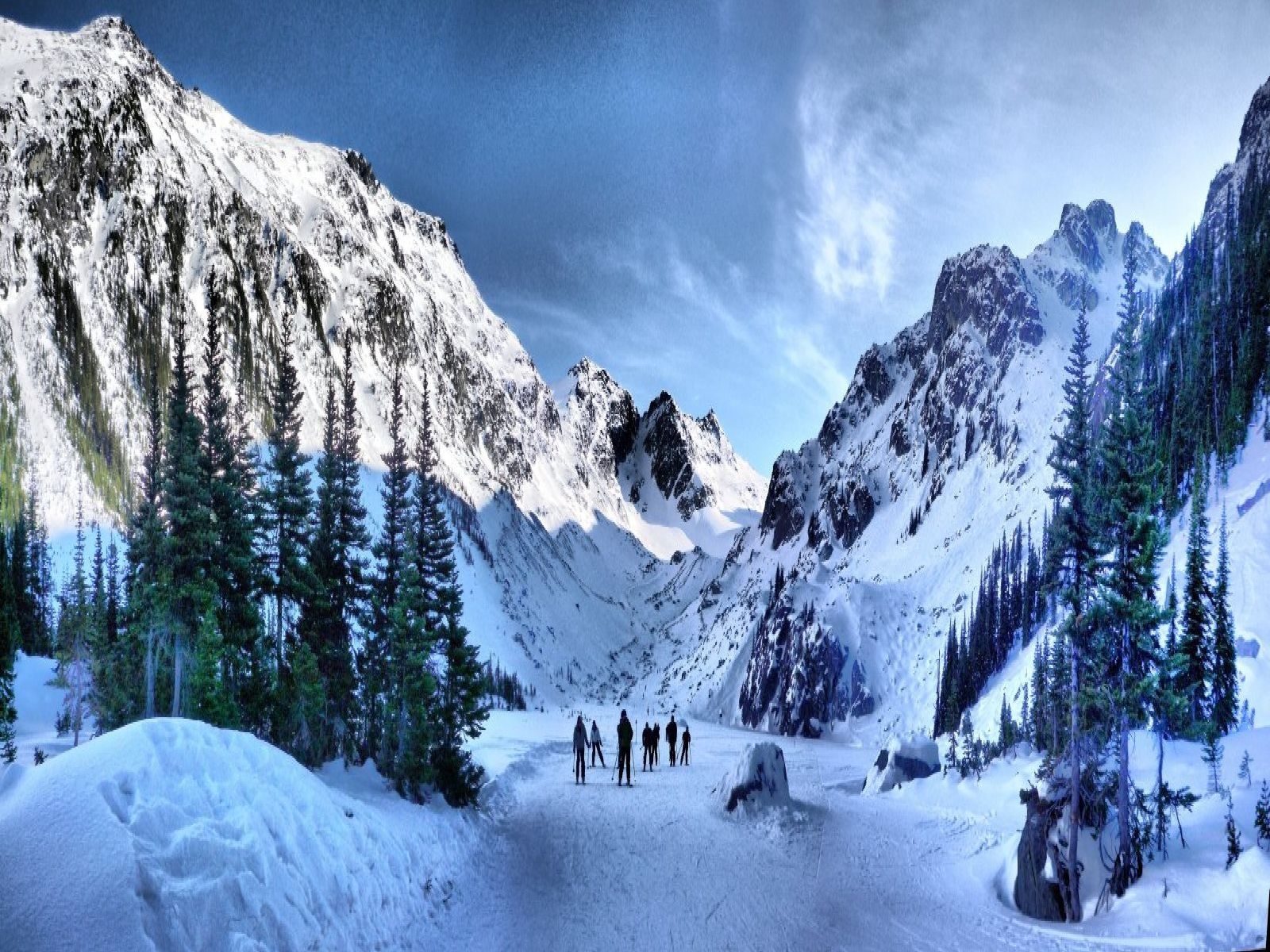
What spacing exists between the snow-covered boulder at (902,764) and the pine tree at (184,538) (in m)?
23.4

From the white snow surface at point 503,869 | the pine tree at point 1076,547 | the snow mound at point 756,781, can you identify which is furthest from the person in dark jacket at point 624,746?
the pine tree at point 1076,547

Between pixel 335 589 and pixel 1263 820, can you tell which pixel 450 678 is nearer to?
pixel 335 589

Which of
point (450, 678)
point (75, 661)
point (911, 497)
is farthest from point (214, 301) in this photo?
point (911, 497)

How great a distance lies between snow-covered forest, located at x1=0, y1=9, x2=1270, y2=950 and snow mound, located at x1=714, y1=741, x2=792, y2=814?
Result: 17cm

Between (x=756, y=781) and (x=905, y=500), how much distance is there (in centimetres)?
9391

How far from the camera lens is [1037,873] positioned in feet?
42.7

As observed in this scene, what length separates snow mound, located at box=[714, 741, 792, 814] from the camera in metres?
19.8

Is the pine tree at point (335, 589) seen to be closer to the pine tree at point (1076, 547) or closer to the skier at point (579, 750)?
the skier at point (579, 750)

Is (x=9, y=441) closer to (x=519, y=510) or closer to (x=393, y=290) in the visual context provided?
(x=393, y=290)

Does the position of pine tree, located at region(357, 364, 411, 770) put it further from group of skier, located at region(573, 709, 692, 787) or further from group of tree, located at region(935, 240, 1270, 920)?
group of tree, located at region(935, 240, 1270, 920)

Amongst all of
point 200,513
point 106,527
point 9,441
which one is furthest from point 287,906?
point 106,527

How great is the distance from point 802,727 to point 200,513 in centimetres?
4869

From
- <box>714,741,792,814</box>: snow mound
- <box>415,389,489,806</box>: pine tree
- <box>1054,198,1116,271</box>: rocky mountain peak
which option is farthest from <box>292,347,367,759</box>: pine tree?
<box>1054,198,1116,271</box>: rocky mountain peak

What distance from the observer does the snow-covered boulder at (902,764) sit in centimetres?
2761
